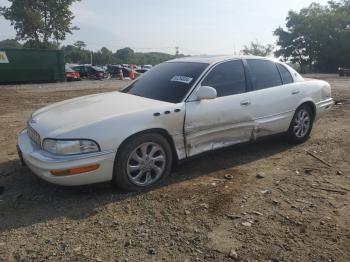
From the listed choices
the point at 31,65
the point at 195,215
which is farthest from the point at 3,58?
the point at 195,215

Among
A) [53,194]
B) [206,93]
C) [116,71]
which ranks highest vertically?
[206,93]

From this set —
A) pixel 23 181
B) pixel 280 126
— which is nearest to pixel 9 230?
pixel 23 181

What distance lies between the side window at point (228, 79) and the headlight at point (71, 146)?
1733 mm

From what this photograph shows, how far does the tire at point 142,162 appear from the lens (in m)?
4.30

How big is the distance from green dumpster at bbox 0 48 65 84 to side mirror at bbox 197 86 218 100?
66.6 feet

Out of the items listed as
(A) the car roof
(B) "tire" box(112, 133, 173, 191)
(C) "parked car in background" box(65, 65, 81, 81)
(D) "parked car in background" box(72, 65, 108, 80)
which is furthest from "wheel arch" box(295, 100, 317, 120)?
(D) "parked car in background" box(72, 65, 108, 80)

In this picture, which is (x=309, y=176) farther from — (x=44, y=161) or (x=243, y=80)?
(x=44, y=161)

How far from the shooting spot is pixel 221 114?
508 cm

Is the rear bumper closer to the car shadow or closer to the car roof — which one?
the car roof

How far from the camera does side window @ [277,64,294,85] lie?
620 centimetres

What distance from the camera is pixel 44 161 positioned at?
4.04 metres

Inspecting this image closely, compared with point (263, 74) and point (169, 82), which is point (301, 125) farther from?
point (169, 82)

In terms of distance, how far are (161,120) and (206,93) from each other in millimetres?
700

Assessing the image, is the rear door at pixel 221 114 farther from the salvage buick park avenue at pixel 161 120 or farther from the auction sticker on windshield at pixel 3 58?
the auction sticker on windshield at pixel 3 58
